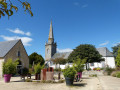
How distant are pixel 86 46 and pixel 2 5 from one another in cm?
3159

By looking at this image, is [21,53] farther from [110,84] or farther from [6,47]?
[110,84]

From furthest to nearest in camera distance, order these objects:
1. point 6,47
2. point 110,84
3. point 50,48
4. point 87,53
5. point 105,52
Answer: point 50,48 < point 105,52 < point 87,53 < point 6,47 < point 110,84

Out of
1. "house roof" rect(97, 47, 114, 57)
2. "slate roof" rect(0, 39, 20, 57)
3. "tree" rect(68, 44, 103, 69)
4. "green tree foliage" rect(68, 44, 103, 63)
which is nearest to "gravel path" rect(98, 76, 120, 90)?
"tree" rect(68, 44, 103, 69)

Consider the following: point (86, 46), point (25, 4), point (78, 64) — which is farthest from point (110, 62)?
point (25, 4)

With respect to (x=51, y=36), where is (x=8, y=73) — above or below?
below

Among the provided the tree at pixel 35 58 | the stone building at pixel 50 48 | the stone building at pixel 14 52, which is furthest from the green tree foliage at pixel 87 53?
the stone building at pixel 50 48

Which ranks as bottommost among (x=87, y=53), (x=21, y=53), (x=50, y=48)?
(x=87, y=53)

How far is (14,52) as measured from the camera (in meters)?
24.8

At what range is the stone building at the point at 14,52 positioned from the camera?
2256 cm

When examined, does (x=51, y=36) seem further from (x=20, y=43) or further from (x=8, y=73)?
(x=8, y=73)

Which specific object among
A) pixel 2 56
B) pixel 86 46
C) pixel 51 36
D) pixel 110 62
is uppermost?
pixel 51 36

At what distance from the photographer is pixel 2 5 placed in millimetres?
2076

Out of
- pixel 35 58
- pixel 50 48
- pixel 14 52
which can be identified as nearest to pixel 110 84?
pixel 14 52

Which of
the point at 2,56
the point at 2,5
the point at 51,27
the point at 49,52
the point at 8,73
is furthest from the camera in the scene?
the point at 51,27
